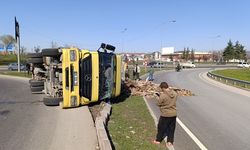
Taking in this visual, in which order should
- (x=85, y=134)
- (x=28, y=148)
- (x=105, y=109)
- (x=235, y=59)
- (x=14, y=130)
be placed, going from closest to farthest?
1. (x=28, y=148)
2. (x=85, y=134)
3. (x=14, y=130)
4. (x=105, y=109)
5. (x=235, y=59)

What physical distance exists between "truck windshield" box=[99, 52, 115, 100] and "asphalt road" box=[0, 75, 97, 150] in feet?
3.91

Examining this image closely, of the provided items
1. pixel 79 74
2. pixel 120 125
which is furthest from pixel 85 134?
pixel 79 74

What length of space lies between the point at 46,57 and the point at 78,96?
249 cm

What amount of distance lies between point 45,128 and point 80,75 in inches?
136

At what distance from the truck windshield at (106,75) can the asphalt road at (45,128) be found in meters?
1.19

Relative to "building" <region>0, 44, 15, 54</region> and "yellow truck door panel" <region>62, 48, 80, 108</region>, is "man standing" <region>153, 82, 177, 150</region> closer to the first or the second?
"yellow truck door panel" <region>62, 48, 80, 108</region>

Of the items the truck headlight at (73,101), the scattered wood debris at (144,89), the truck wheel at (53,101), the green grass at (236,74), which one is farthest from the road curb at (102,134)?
the green grass at (236,74)

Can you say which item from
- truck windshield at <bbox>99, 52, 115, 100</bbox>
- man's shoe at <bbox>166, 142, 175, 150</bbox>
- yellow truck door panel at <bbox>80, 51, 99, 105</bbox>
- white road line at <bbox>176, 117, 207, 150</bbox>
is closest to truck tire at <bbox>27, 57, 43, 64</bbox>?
truck windshield at <bbox>99, 52, 115, 100</bbox>

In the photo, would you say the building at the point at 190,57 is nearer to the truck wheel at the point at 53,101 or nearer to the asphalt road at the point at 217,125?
the asphalt road at the point at 217,125

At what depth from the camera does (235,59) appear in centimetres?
15200

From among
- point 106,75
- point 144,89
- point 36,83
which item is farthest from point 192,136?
point 144,89

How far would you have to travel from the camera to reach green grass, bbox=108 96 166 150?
26.3 ft

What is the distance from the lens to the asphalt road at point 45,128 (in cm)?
796

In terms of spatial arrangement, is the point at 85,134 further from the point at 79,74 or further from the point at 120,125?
the point at 79,74
